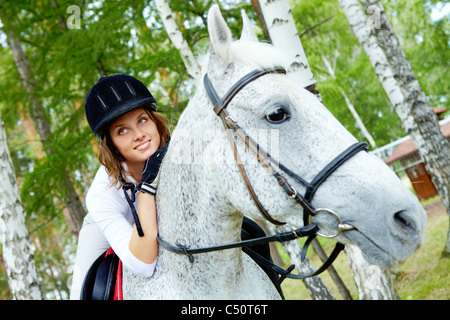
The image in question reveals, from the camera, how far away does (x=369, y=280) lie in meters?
5.42

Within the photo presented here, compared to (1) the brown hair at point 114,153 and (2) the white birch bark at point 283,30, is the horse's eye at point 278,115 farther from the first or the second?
(2) the white birch bark at point 283,30

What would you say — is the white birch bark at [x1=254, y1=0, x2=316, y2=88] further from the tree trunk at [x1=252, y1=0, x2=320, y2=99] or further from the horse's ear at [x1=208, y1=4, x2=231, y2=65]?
the horse's ear at [x1=208, y1=4, x2=231, y2=65]

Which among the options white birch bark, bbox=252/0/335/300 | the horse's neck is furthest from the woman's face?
white birch bark, bbox=252/0/335/300

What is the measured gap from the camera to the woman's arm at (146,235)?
8.01 ft

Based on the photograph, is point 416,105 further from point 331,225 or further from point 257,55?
point 331,225

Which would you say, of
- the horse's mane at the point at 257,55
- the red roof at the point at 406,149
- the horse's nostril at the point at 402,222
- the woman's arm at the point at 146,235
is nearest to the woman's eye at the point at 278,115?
the horse's mane at the point at 257,55

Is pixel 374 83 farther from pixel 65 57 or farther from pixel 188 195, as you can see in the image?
pixel 188 195

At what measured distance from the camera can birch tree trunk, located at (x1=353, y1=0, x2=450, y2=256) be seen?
6441 millimetres

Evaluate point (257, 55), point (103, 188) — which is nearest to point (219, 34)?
point (257, 55)

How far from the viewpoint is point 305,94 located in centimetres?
200

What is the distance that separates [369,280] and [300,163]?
4207 millimetres

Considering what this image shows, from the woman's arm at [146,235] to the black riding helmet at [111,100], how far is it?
1.78 feet

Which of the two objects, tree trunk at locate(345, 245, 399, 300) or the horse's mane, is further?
tree trunk at locate(345, 245, 399, 300)

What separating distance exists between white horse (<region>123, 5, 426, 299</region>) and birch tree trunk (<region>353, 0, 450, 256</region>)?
4854 mm
